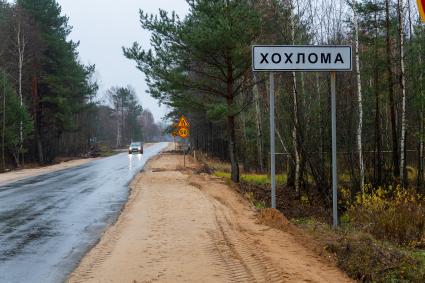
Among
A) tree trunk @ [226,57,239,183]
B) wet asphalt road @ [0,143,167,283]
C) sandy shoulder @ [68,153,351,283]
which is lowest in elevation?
wet asphalt road @ [0,143,167,283]

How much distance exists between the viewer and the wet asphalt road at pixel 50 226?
679 cm

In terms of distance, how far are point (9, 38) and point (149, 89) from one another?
24.0m

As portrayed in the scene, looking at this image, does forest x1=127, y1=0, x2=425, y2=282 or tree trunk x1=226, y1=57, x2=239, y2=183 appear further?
tree trunk x1=226, y1=57, x2=239, y2=183

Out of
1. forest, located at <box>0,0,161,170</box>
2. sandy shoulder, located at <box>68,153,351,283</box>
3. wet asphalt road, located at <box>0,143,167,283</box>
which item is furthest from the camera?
forest, located at <box>0,0,161,170</box>

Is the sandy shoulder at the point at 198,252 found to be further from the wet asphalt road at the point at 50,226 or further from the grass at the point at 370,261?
the wet asphalt road at the point at 50,226

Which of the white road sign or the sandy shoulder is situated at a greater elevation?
the white road sign

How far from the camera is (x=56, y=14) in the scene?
4450 cm

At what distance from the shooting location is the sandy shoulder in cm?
602

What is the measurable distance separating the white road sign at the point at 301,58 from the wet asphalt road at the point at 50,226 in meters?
4.52

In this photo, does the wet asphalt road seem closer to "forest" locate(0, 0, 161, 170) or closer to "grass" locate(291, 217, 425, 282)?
"grass" locate(291, 217, 425, 282)

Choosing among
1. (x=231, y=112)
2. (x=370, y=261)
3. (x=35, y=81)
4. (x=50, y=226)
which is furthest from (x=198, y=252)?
(x=35, y=81)

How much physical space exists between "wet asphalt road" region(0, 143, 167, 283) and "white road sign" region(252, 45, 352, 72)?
4.52 metres

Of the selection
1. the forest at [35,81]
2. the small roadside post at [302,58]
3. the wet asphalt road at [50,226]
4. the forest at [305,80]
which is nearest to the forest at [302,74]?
the forest at [305,80]

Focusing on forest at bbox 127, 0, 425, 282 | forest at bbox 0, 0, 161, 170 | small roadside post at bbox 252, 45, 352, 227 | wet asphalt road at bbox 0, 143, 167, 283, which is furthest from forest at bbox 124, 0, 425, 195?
forest at bbox 0, 0, 161, 170
